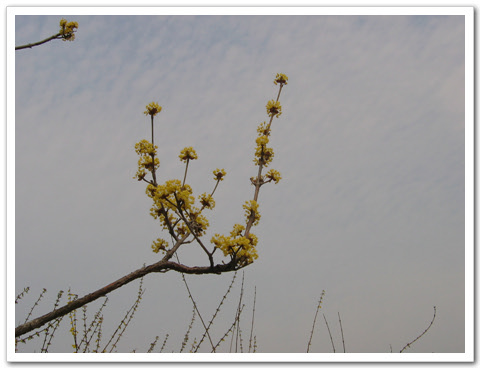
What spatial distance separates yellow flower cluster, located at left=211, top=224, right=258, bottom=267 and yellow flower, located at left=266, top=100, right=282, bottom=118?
4.34 feet

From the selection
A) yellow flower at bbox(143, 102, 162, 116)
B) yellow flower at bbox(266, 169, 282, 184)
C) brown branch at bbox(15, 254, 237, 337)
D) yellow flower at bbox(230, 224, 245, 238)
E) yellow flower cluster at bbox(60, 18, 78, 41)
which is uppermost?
yellow flower cluster at bbox(60, 18, 78, 41)

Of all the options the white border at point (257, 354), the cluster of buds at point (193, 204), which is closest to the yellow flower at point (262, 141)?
the cluster of buds at point (193, 204)

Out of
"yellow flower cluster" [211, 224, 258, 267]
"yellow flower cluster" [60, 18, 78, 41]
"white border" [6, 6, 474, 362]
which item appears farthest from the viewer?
"yellow flower cluster" [60, 18, 78, 41]

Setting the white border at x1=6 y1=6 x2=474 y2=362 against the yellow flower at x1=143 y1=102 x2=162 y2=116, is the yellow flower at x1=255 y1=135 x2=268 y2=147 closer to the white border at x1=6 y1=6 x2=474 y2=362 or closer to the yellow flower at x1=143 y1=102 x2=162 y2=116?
the yellow flower at x1=143 y1=102 x2=162 y2=116

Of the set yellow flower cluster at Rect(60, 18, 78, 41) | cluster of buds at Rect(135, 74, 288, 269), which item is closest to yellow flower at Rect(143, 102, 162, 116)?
cluster of buds at Rect(135, 74, 288, 269)

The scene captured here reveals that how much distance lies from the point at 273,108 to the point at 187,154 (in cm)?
100

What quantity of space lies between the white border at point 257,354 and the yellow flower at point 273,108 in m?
1.07

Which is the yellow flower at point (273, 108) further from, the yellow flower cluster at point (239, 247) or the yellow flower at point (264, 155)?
the yellow flower cluster at point (239, 247)

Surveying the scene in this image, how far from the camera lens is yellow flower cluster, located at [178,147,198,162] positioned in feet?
10.9

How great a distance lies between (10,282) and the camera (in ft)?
12.2

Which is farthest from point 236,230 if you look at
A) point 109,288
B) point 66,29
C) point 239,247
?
point 66,29

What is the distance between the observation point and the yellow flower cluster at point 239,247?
292cm
